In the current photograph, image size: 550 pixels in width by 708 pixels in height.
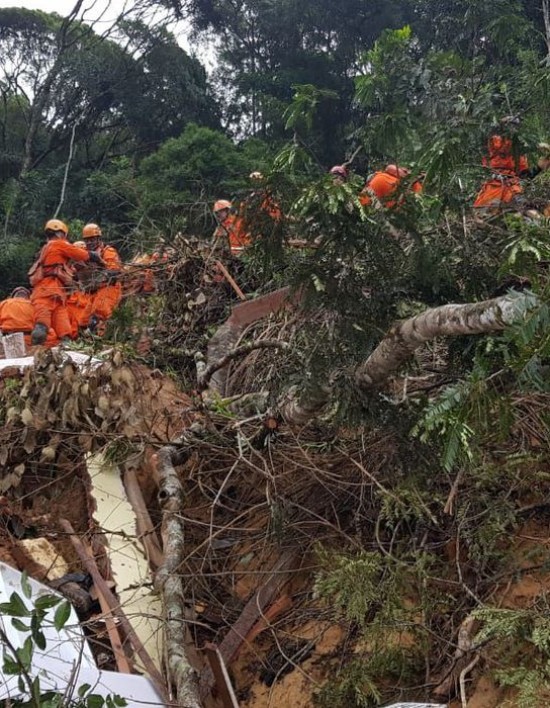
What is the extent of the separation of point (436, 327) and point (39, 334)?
5435 mm

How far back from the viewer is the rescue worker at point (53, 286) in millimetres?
7441

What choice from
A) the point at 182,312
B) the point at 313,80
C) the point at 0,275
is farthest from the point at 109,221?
the point at 182,312

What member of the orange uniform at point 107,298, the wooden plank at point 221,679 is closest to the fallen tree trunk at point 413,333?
the wooden plank at point 221,679

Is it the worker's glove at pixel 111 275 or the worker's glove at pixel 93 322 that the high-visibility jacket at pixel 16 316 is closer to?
the worker's glove at pixel 93 322

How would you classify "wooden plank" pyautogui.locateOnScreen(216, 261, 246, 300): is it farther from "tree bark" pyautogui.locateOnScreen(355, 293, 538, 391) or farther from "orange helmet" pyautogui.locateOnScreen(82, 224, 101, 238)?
"orange helmet" pyautogui.locateOnScreen(82, 224, 101, 238)

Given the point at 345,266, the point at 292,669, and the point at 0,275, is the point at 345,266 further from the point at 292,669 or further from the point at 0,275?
the point at 0,275

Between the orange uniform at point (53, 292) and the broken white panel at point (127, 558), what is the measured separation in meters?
3.26

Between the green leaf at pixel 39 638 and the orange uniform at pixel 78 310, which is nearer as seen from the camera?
the green leaf at pixel 39 638

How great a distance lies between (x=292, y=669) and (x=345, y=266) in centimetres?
192

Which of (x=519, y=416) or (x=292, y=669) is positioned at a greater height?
(x=519, y=416)

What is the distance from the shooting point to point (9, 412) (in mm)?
4520

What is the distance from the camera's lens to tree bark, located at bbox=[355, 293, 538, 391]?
2258 mm

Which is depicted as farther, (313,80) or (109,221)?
(313,80)

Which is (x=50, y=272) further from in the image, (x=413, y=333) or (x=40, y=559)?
(x=413, y=333)
